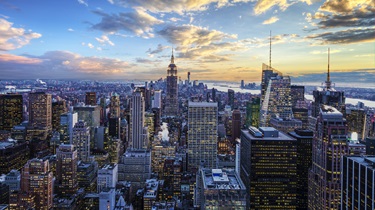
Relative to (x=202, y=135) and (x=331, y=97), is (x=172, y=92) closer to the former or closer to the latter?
(x=202, y=135)

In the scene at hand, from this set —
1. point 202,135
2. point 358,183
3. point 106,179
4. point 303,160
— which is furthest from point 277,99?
point 358,183

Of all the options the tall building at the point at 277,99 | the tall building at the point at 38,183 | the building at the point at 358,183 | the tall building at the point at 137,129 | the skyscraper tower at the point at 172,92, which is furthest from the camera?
the skyscraper tower at the point at 172,92

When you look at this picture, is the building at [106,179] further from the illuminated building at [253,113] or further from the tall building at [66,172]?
the illuminated building at [253,113]

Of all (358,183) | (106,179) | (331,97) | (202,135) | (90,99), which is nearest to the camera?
(358,183)

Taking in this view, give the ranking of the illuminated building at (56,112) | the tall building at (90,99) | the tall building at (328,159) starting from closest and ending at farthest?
the tall building at (328,159) < the illuminated building at (56,112) < the tall building at (90,99)

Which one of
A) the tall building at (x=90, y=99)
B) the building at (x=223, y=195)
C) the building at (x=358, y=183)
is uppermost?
the tall building at (x=90, y=99)

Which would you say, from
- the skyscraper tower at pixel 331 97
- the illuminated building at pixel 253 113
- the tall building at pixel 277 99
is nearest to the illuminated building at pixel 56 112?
the illuminated building at pixel 253 113
